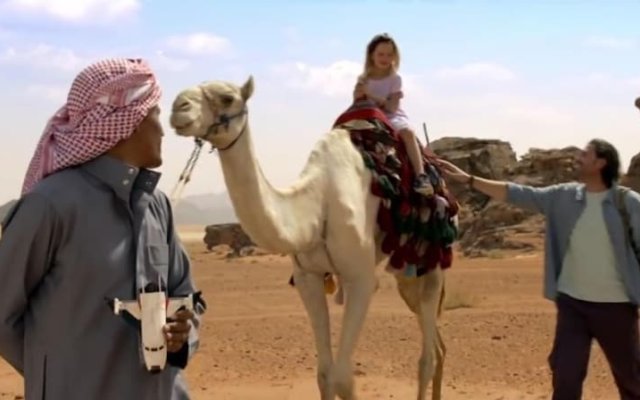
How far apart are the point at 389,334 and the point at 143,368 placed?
11.0 m

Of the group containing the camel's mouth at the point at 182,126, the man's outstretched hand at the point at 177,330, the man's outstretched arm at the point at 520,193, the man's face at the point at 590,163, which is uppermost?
the camel's mouth at the point at 182,126

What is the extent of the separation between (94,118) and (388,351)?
9.83m

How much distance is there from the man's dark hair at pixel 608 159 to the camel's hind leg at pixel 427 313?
2441mm

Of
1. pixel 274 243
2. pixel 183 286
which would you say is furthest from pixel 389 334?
pixel 183 286

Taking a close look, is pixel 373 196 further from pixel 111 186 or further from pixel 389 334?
pixel 389 334

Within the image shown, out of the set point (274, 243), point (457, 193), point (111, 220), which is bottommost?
point (457, 193)

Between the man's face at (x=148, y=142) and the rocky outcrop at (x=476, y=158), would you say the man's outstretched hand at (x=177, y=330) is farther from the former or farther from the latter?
the rocky outcrop at (x=476, y=158)

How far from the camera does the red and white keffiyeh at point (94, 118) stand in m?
3.51

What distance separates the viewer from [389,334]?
1440 centimetres

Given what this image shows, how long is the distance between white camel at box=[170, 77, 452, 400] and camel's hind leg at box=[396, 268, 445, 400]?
109 cm

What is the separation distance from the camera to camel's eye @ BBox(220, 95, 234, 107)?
22.8ft

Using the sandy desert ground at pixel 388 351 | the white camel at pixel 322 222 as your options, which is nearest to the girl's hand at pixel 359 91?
the white camel at pixel 322 222

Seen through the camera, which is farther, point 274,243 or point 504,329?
point 504,329

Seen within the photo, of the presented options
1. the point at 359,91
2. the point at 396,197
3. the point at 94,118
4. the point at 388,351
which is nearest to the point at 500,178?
the point at 388,351
